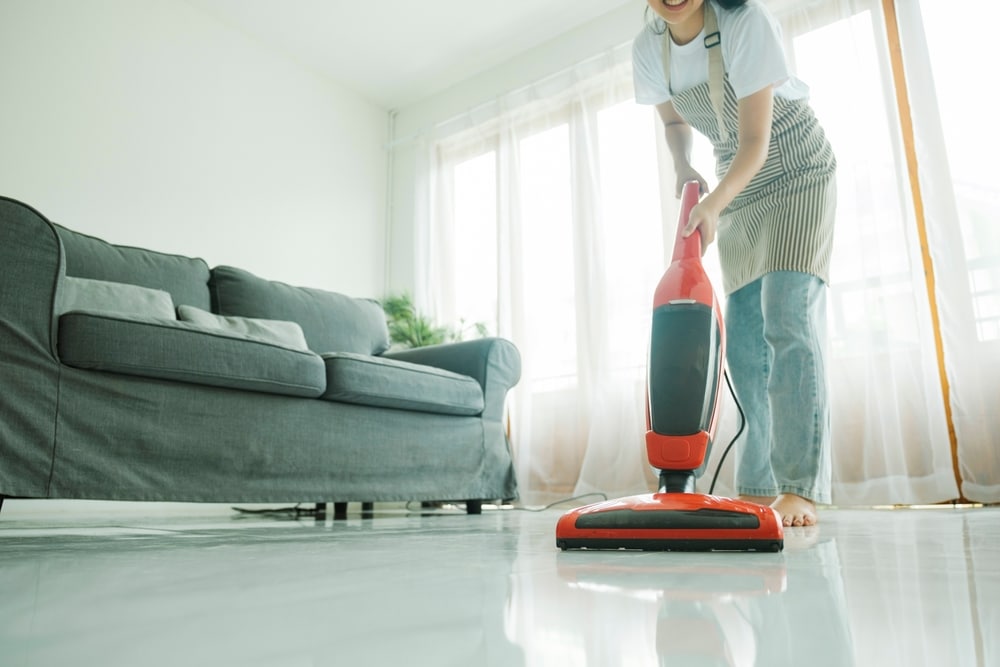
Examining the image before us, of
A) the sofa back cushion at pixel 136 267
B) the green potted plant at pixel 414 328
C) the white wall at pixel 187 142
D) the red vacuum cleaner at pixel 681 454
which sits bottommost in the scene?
the red vacuum cleaner at pixel 681 454

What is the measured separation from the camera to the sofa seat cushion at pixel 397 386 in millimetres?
2042

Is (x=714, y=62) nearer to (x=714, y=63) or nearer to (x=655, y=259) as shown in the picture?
(x=714, y=63)

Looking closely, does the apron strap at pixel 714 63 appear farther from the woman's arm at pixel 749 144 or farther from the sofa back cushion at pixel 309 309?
the sofa back cushion at pixel 309 309

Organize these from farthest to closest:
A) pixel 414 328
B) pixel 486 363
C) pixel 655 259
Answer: pixel 414 328
pixel 655 259
pixel 486 363

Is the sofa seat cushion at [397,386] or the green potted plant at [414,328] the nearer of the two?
the sofa seat cushion at [397,386]

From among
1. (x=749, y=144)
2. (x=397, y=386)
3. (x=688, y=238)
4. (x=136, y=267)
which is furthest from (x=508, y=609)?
(x=136, y=267)

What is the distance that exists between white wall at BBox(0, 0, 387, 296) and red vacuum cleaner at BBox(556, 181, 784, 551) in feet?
10.5

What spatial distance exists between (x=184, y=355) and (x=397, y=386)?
0.68 meters

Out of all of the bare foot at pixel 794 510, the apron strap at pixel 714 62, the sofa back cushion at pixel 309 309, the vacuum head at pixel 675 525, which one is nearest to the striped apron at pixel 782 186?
the apron strap at pixel 714 62

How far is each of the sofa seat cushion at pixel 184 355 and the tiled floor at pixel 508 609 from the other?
77 centimetres

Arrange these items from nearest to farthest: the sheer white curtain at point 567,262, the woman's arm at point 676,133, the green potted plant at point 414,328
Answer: the woman's arm at point 676,133 < the sheer white curtain at point 567,262 < the green potted plant at point 414,328

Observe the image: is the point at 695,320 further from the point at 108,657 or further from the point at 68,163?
the point at 68,163

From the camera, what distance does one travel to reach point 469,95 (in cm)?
467

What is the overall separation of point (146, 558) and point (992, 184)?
303 centimetres
